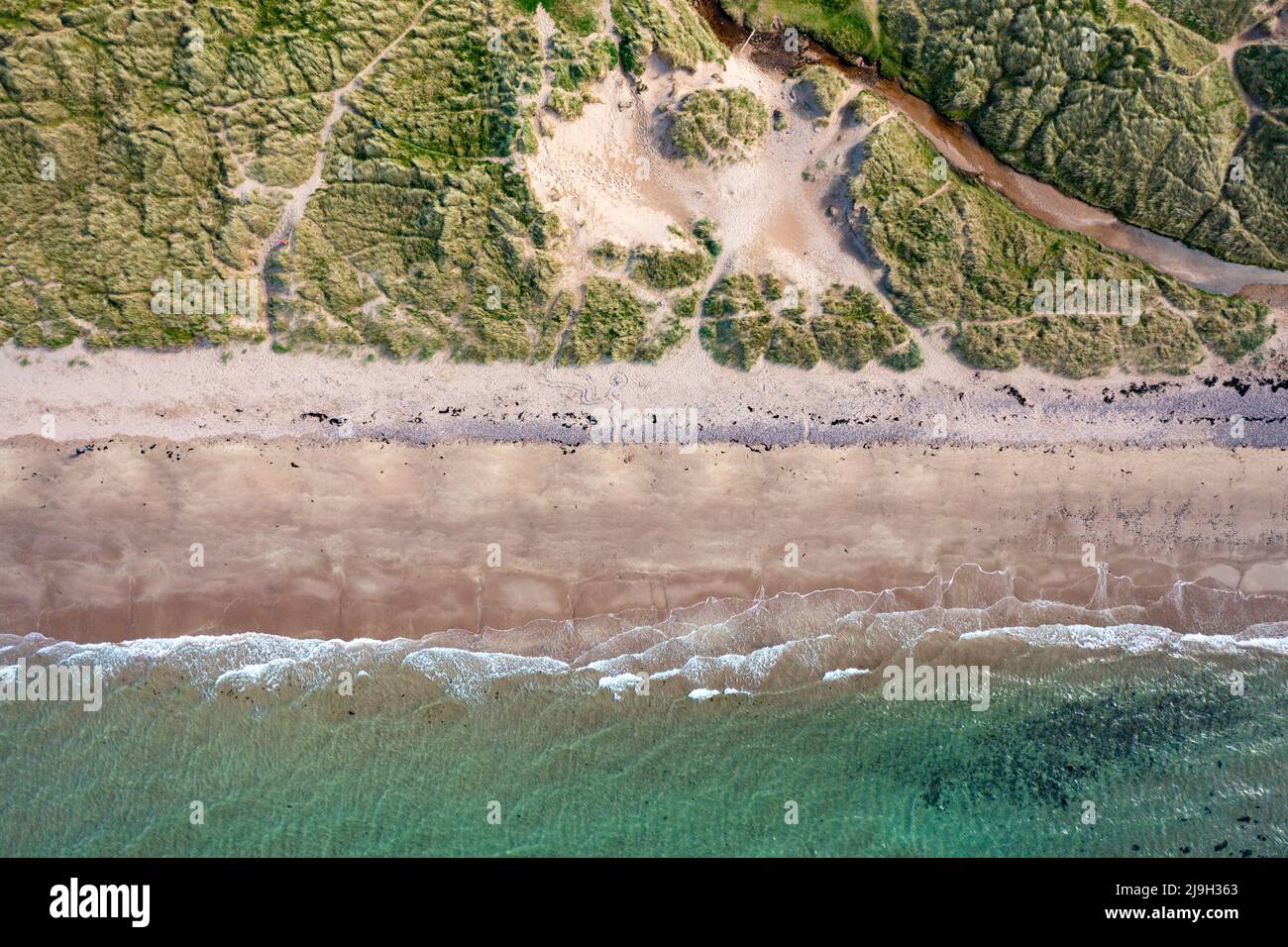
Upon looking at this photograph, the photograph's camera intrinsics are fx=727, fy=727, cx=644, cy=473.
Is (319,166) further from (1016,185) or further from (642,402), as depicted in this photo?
(1016,185)

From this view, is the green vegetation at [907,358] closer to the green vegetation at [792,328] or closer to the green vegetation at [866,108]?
the green vegetation at [792,328]

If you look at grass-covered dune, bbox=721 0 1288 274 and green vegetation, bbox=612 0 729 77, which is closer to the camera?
green vegetation, bbox=612 0 729 77

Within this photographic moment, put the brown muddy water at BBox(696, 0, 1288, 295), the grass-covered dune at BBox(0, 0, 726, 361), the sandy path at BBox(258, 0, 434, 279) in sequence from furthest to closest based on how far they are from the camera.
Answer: the brown muddy water at BBox(696, 0, 1288, 295) → the sandy path at BBox(258, 0, 434, 279) → the grass-covered dune at BBox(0, 0, 726, 361)

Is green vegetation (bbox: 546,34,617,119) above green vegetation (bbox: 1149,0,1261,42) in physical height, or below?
below

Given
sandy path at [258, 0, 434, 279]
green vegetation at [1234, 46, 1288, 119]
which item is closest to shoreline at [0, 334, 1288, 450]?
sandy path at [258, 0, 434, 279]

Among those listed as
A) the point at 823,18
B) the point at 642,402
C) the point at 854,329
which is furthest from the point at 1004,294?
the point at 642,402

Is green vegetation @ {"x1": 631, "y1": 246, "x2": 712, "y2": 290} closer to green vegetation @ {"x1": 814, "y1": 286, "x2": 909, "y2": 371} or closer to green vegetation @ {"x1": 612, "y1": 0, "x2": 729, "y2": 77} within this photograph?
green vegetation @ {"x1": 814, "y1": 286, "x2": 909, "y2": 371}
